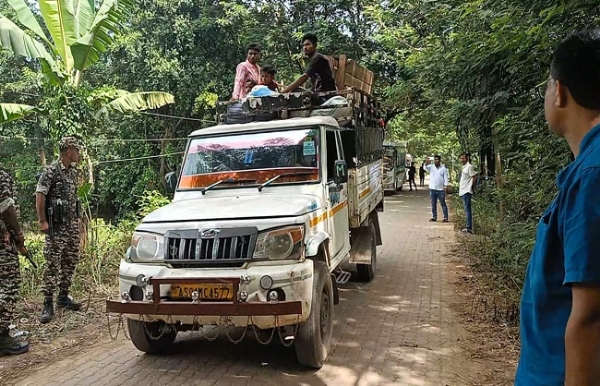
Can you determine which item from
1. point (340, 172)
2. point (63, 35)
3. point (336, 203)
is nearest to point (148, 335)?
point (336, 203)

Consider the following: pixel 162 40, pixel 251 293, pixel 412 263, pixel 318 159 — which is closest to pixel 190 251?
pixel 251 293

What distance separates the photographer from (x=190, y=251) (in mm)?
4184

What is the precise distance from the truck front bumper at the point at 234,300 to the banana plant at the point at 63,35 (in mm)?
5178

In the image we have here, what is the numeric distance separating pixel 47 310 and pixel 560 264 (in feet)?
19.5

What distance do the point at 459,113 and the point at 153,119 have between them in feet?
59.7

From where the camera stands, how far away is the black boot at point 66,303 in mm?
6219

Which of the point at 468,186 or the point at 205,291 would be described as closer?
the point at 205,291

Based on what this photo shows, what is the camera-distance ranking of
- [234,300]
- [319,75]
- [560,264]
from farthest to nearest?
[319,75] → [234,300] → [560,264]

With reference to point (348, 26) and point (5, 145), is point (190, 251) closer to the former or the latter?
point (348, 26)

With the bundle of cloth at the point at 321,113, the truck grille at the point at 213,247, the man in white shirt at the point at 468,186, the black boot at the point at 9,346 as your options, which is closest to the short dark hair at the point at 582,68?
the truck grille at the point at 213,247

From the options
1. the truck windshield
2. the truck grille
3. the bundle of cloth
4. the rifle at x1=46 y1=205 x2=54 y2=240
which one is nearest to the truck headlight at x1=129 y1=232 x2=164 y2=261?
the truck grille

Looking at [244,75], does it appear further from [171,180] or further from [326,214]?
[326,214]

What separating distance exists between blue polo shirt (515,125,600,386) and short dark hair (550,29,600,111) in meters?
0.12

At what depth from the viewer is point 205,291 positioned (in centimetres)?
401
